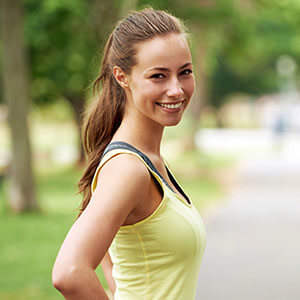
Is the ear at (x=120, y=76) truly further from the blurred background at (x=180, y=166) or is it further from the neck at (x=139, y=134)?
the blurred background at (x=180, y=166)

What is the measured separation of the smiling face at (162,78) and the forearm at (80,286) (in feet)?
1.69

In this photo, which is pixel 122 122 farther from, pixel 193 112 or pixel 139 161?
pixel 193 112

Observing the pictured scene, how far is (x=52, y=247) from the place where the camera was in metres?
9.12

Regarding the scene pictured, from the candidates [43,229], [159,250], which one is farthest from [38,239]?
[159,250]

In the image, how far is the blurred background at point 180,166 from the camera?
752cm

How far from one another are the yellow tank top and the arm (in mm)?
113

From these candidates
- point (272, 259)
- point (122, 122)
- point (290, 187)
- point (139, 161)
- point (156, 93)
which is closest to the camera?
point (139, 161)

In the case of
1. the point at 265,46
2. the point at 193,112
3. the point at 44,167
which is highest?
the point at 265,46

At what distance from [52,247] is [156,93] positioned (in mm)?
7448

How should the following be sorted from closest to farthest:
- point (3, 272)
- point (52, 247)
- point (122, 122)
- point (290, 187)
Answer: point (122, 122) → point (3, 272) → point (52, 247) → point (290, 187)

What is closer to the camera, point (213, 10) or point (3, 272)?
point (3, 272)

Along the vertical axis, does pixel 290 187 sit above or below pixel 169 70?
below

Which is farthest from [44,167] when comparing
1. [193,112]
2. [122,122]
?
[122,122]

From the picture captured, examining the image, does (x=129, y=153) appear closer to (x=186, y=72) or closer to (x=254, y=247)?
(x=186, y=72)
